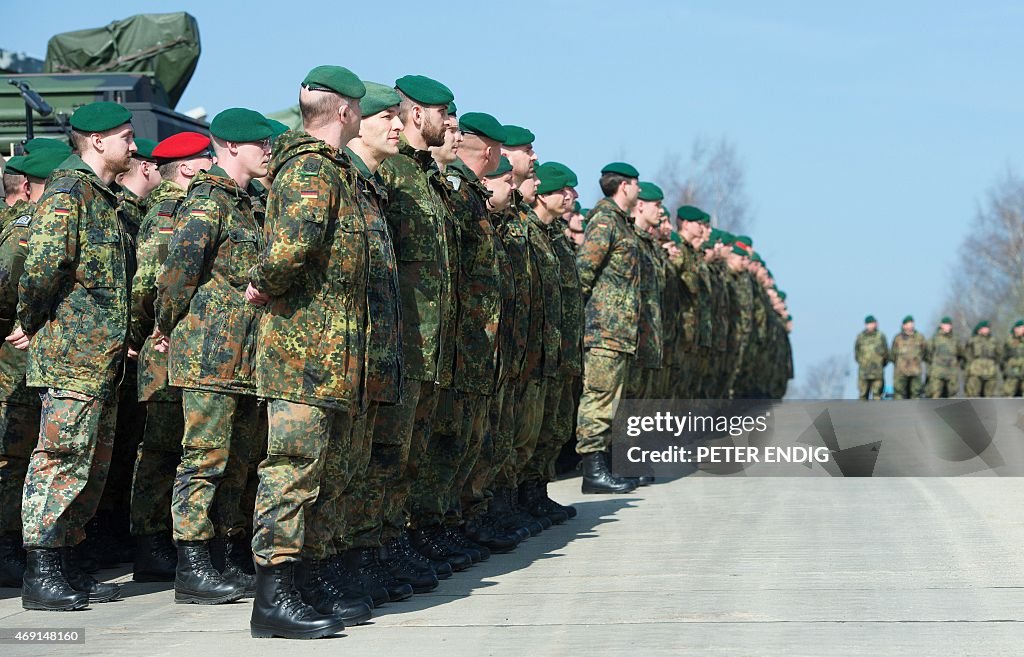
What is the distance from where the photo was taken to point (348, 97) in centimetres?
648

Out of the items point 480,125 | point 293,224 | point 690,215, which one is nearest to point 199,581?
point 293,224

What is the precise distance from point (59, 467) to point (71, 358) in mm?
468

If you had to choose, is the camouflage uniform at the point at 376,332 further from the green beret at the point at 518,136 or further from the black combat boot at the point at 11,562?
the green beret at the point at 518,136

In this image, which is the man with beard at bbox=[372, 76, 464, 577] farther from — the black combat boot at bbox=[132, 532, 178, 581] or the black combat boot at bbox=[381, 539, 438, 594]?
the black combat boot at bbox=[132, 532, 178, 581]

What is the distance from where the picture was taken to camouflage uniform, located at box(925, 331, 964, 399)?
38688 millimetres

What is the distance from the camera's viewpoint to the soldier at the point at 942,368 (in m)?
38.7

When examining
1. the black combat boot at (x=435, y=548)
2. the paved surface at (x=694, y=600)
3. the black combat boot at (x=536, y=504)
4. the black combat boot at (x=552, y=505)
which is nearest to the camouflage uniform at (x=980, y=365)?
the paved surface at (x=694, y=600)

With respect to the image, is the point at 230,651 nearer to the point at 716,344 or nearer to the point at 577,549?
the point at 577,549

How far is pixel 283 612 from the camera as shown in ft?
20.4

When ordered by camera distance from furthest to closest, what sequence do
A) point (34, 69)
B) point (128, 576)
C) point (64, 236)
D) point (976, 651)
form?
point (34, 69) → point (128, 576) → point (64, 236) → point (976, 651)

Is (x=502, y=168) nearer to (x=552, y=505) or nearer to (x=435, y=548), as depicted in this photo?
(x=435, y=548)

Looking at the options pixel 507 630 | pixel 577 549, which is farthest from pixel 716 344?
pixel 507 630

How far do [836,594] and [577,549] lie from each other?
7.14 ft

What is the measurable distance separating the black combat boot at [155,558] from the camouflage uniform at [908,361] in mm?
31676
